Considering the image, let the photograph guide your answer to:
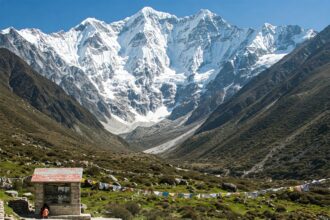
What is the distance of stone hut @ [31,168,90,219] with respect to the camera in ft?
103

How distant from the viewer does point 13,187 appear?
42812 mm

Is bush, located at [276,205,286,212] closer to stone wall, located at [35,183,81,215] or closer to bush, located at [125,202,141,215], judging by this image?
bush, located at [125,202,141,215]

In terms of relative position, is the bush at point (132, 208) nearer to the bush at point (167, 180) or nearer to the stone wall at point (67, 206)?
the stone wall at point (67, 206)

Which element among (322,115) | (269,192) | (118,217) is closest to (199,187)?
(269,192)

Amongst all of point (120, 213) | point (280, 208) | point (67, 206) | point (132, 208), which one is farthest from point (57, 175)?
point (280, 208)

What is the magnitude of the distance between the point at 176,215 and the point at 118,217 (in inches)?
281

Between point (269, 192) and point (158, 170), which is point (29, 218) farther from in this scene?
point (158, 170)

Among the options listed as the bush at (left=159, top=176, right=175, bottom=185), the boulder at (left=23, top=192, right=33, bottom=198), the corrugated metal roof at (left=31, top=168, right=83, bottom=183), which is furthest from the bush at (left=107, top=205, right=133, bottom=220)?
the bush at (left=159, top=176, right=175, bottom=185)

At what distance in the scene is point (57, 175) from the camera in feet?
105

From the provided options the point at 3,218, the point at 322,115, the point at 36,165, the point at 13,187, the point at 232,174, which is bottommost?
the point at 3,218

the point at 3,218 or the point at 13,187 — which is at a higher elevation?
the point at 13,187

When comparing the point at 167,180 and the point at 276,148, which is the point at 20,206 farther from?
the point at 276,148

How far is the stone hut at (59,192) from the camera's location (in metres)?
31.5

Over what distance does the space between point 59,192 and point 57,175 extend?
967 millimetres
